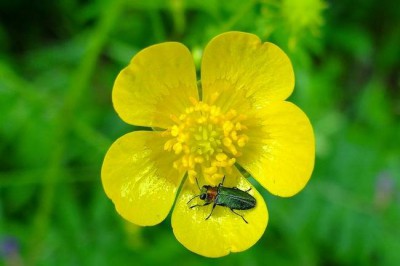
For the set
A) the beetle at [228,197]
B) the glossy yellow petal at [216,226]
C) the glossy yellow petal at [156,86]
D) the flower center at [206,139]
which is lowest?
the glossy yellow petal at [216,226]

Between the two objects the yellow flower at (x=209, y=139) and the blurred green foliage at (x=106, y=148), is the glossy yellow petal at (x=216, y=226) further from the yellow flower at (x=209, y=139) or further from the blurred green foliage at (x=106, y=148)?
the blurred green foliage at (x=106, y=148)

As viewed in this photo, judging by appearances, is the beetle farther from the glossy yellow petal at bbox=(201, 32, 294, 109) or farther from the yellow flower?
the glossy yellow petal at bbox=(201, 32, 294, 109)

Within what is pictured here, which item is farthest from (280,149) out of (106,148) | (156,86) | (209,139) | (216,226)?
(106,148)

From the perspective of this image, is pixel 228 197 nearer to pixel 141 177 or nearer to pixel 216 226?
pixel 216 226

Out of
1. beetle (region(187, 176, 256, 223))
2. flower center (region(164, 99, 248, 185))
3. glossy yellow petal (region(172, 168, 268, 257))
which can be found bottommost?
glossy yellow petal (region(172, 168, 268, 257))

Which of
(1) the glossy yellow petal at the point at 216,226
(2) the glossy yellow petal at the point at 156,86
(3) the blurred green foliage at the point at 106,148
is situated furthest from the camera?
(3) the blurred green foliage at the point at 106,148

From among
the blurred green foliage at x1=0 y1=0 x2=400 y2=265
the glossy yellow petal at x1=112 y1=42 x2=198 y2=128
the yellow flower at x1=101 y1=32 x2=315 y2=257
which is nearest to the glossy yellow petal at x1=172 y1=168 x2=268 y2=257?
the yellow flower at x1=101 y1=32 x2=315 y2=257

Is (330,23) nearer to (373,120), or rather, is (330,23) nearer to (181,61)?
(373,120)

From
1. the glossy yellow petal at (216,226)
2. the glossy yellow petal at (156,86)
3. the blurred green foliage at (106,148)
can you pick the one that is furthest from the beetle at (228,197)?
the blurred green foliage at (106,148)
